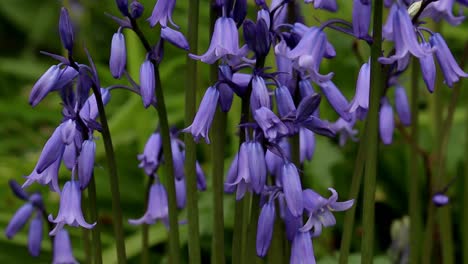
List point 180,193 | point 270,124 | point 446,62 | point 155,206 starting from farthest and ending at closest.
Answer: point 180,193 → point 155,206 → point 446,62 → point 270,124

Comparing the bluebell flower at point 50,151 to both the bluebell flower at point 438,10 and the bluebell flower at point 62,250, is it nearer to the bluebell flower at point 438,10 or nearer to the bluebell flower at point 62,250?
the bluebell flower at point 62,250

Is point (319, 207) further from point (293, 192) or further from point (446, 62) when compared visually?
point (446, 62)

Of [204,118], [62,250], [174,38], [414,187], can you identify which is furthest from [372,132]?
[62,250]

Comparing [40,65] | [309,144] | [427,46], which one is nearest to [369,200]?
[427,46]

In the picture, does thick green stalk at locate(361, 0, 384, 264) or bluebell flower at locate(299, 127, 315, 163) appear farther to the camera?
bluebell flower at locate(299, 127, 315, 163)

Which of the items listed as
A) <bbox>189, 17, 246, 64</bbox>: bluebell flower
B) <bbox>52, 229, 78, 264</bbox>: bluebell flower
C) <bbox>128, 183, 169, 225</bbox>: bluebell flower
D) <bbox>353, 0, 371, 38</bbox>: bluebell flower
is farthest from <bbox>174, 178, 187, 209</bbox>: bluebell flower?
<bbox>353, 0, 371, 38</bbox>: bluebell flower

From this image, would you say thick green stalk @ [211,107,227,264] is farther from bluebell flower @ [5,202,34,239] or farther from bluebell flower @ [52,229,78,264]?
bluebell flower @ [5,202,34,239]

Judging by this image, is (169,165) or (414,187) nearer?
(169,165)
